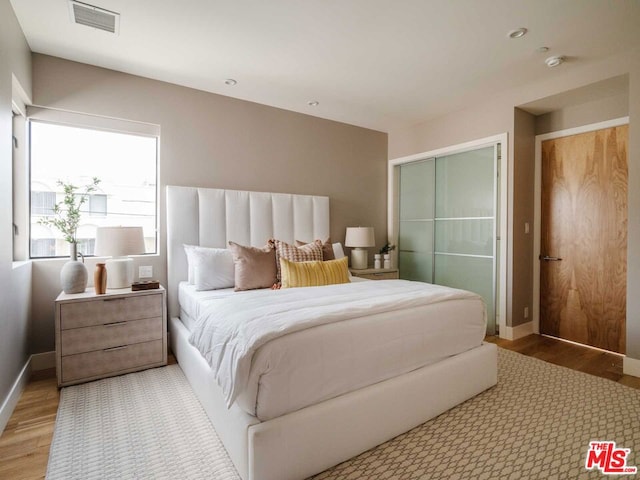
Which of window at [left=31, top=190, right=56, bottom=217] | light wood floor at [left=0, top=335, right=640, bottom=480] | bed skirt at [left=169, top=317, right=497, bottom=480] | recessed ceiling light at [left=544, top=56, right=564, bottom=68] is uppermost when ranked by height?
recessed ceiling light at [left=544, top=56, right=564, bottom=68]

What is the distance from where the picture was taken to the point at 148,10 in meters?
2.12

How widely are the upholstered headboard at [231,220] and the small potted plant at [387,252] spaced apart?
965mm

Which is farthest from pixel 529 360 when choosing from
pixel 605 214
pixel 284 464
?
pixel 284 464

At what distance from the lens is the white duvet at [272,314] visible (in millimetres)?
1406

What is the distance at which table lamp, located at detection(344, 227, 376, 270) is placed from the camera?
4086mm

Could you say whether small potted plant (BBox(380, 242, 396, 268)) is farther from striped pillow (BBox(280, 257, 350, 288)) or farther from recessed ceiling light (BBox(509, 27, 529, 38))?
recessed ceiling light (BBox(509, 27, 529, 38))

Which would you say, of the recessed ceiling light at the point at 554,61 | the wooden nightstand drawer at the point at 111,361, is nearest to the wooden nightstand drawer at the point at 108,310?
the wooden nightstand drawer at the point at 111,361

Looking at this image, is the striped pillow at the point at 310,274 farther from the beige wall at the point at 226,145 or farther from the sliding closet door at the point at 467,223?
the sliding closet door at the point at 467,223

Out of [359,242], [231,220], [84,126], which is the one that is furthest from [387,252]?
[84,126]

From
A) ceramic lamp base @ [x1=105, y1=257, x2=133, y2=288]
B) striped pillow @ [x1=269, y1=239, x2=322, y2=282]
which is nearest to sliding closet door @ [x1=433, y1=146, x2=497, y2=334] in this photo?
striped pillow @ [x1=269, y1=239, x2=322, y2=282]

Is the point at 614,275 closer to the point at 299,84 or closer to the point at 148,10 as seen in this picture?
the point at 299,84

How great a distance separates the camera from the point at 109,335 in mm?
2498

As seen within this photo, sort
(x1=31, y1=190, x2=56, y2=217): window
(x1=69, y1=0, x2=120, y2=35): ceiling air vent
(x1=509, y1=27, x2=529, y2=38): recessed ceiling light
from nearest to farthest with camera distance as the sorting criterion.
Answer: (x1=69, y1=0, x2=120, y2=35): ceiling air vent
(x1=509, y1=27, x2=529, y2=38): recessed ceiling light
(x1=31, y1=190, x2=56, y2=217): window

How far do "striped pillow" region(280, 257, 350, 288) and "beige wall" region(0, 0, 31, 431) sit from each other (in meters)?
1.79
